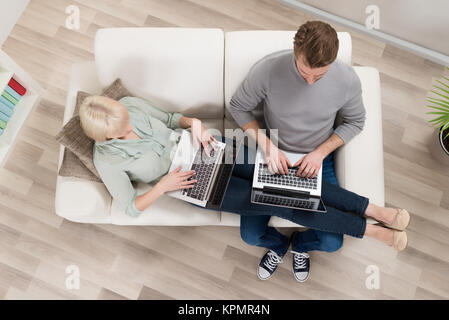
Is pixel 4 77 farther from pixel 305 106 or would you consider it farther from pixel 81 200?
pixel 305 106

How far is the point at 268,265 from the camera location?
2.06 metres

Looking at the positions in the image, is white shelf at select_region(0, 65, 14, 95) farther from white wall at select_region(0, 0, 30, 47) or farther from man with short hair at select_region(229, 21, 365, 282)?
man with short hair at select_region(229, 21, 365, 282)

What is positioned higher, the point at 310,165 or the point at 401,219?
the point at 310,165

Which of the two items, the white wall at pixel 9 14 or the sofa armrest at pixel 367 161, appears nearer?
the sofa armrest at pixel 367 161

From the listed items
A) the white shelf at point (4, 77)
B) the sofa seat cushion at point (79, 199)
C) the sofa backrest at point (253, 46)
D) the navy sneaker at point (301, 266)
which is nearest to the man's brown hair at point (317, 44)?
the sofa backrest at point (253, 46)

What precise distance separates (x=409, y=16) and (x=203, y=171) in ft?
5.22

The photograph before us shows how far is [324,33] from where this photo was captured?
123cm

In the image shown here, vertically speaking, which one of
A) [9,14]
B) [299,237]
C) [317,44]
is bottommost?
[299,237]

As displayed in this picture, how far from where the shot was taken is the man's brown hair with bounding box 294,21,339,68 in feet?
4.01

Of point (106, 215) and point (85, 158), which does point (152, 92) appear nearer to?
point (85, 158)

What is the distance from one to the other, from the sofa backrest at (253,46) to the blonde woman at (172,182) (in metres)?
0.31

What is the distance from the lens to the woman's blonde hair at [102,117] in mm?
1349

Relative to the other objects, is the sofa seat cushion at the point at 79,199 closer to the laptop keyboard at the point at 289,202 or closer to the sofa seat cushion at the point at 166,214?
the sofa seat cushion at the point at 166,214

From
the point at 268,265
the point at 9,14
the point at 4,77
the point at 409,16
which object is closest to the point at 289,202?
the point at 268,265
